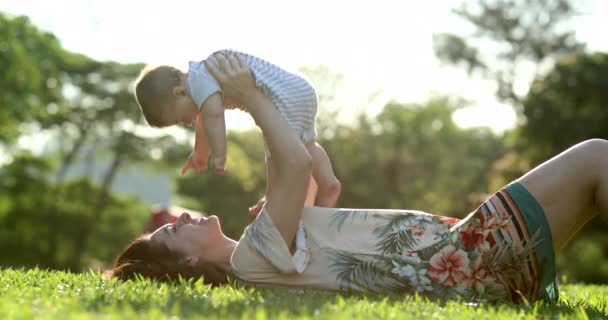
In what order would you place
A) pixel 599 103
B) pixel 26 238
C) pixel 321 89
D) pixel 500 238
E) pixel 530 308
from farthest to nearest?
1. pixel 321 89
2. pixel 26 238
3. pixel 599 103
4. pixel 500 238
5. pixel 530 308

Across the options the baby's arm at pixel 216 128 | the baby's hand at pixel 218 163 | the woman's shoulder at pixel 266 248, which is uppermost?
the baby's arm at pixel 216 128

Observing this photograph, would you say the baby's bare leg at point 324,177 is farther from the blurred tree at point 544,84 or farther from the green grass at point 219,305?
the blurred tree at point 544,84

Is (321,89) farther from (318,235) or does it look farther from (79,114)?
(318,235)

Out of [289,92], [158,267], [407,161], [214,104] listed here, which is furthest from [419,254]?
[407,161]

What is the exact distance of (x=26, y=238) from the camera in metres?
37.9

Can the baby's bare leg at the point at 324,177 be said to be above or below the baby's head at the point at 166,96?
below

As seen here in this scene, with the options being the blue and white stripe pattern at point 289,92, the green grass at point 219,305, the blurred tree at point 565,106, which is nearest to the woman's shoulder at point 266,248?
the green grass at point 219,305

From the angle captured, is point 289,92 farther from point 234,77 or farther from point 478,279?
point 478,279

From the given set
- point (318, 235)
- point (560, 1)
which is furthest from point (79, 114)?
point (318, 235)

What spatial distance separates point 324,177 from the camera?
5258 millimetres

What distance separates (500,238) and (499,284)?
260 mm

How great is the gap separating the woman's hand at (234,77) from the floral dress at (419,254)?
0.80m

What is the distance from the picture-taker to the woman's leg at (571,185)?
4195 mm

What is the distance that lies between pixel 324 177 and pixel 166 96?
115 centimetres
